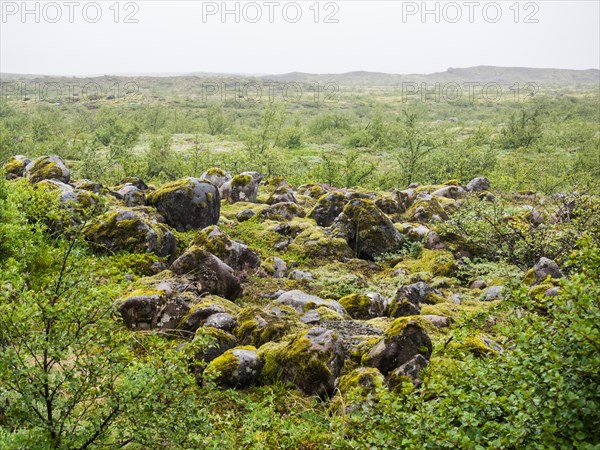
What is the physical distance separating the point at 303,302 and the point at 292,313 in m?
0.93

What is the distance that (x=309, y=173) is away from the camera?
1453 inches

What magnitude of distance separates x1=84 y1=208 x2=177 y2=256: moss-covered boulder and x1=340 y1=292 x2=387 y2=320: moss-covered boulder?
6319 millimetres

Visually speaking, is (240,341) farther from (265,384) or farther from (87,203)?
(87,203)

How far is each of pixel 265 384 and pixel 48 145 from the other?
137 feet

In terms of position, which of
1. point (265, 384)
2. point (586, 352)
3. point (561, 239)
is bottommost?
point (265, 384)

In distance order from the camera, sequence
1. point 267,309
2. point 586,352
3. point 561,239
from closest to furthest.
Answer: point 586,352 → point 267,309 → point 561,239

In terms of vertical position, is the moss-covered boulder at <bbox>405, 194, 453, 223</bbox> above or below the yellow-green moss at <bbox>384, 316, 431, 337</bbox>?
above

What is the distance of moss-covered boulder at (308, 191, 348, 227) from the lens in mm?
21891

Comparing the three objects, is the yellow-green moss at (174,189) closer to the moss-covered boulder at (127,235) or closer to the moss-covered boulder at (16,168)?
the moss-covered boulder at (127,235)

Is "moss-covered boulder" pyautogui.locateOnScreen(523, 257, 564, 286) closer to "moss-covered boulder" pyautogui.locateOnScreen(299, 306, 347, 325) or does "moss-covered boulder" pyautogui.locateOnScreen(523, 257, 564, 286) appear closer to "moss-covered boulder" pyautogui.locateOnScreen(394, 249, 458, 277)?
"moss-covered boulder" pyautogui.locateOnScreen(394, 249, 458, 277)

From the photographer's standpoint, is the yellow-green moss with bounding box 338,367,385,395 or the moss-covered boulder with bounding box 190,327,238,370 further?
the moss-covered boulder with bounding box 190,327,238,370

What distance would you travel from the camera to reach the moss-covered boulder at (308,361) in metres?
8.19

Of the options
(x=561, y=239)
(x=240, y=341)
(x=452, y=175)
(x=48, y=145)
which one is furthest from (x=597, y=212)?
(x=48, y=145)

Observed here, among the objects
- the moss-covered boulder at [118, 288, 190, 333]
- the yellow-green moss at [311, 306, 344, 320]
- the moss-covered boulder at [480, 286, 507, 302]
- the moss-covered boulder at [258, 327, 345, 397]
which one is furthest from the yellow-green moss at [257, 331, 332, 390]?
the moss-covered boulder at [480, 286, 507, 302]
